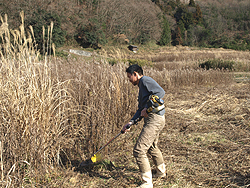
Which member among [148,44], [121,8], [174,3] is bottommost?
[148,44]

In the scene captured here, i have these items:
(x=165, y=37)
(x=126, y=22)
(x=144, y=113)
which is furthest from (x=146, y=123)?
(x=165, y=37)

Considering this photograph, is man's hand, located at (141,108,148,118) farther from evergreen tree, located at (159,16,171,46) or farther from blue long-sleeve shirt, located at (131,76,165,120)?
evergreen tree, located at (159,16,171,46)

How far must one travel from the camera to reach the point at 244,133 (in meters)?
3.57

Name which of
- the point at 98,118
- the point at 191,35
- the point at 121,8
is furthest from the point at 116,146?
the point at 191,35

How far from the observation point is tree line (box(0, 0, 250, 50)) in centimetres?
1942

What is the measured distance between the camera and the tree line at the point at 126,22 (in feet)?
→ 63.7

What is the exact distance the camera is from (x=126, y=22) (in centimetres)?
3325

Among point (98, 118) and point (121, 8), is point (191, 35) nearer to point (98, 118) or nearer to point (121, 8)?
point (121, 8)

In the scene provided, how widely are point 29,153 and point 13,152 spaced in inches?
8.4

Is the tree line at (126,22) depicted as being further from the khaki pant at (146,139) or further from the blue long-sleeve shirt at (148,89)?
the khaki pant at (146,139)

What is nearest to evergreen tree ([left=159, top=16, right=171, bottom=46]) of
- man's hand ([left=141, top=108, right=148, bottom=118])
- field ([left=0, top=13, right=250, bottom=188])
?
field ([left=0, top=13, right=250, bottom=188])

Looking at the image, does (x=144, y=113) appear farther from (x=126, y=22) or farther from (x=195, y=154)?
(x=126, y=22)

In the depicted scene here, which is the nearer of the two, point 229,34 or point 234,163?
point 234,163

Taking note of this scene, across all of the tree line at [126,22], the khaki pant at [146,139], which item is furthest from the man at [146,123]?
the tree line at [126,22]
